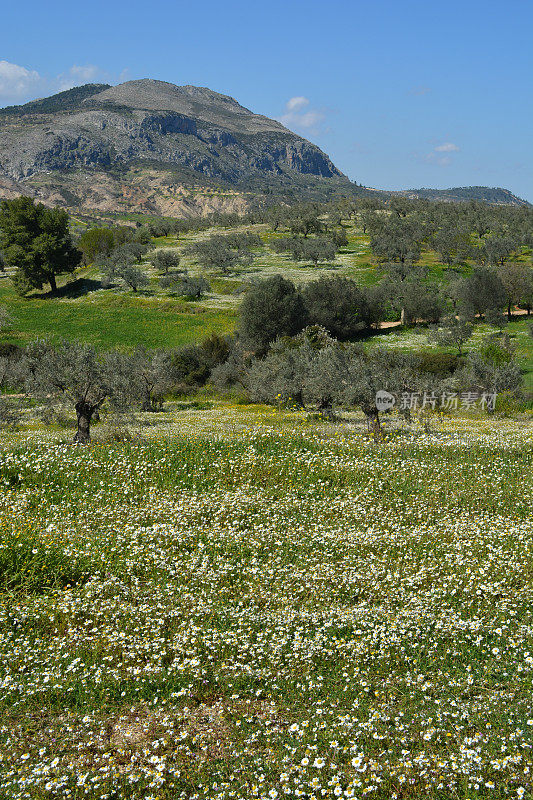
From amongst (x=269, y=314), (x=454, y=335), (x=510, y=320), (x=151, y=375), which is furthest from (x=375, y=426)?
(x=510, y=320)

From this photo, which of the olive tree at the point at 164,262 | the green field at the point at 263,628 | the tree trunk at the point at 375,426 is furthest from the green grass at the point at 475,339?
the green field at the point at 263,628

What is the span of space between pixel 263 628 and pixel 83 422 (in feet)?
56.2

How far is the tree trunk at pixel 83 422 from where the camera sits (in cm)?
2284

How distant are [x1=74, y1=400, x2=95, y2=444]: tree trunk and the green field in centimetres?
575

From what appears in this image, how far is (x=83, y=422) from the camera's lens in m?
24.0

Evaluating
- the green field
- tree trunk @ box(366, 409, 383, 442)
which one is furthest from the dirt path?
the green field

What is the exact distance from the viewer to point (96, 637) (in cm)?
899

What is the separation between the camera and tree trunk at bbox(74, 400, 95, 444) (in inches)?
899

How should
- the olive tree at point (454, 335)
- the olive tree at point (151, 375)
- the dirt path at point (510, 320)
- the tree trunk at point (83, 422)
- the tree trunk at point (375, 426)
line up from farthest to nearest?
the dirt path at point (510, 320)
the olive tree at point (454, 335)
the olive tree at point (151, 375)
the tree trunk at point (83, 422)
the tree trunk at point (375, 426)

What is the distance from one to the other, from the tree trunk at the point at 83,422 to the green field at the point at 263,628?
5.75 m

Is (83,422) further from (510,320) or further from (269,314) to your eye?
(510,320)

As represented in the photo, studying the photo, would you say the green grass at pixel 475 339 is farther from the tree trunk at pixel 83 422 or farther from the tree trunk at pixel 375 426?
the tree trunk at pixel 83 422

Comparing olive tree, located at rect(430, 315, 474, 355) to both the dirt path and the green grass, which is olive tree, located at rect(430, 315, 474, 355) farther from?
the dirt path

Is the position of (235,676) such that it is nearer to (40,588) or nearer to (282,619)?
(282,619)
